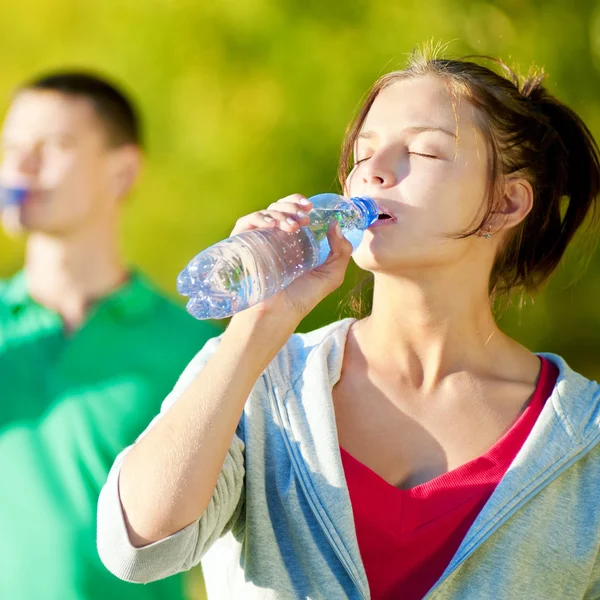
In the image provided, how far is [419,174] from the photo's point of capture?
1.29 metres

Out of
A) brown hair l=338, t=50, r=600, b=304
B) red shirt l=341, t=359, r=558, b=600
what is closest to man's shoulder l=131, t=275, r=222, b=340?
brown hair l=338, t=50, r=600, b=304

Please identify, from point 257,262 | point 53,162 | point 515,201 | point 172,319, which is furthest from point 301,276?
point 53,162

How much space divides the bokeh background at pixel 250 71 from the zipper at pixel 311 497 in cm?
110

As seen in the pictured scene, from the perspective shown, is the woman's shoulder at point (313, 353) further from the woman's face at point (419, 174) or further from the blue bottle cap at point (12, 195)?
the blue bottle cap at point (12, 195)

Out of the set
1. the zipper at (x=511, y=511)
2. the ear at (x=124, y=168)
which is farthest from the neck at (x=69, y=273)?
the zipper at (x=511, y=511)

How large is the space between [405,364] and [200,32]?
1356 mm

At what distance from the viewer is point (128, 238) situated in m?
2.31

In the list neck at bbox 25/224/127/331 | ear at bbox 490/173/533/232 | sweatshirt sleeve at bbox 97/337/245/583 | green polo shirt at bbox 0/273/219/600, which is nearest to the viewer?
sweatshirt sleeve at bbox 97/337/245/583

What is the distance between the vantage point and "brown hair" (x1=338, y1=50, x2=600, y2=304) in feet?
4.56

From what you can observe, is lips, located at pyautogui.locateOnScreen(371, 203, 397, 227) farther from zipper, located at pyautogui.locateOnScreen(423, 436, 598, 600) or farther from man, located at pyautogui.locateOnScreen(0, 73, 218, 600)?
man, located at pyautogui.locateOnScreen(0, 73, 218, 600)

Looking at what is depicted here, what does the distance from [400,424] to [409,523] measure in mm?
168

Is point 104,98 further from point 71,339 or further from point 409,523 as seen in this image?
point 409,523

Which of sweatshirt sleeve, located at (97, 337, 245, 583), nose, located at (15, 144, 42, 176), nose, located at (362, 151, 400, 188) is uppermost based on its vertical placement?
nose, located at (15, 144, 42, 176)

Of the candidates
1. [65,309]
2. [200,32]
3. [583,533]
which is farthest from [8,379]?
[583,533]
